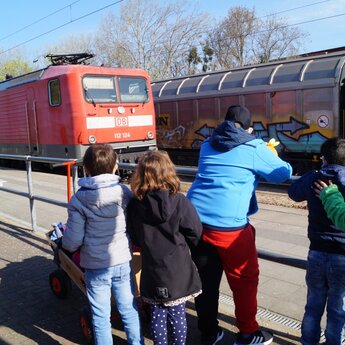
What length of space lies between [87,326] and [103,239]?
785 millimetres

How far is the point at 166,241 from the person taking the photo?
99.5 inches

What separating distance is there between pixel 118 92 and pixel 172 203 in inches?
384

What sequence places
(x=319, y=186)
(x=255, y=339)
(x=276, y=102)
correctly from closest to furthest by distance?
(x=319, y=186), (x=255, y=339), (x=276, y=102)

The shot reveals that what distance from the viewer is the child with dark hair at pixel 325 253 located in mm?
2408

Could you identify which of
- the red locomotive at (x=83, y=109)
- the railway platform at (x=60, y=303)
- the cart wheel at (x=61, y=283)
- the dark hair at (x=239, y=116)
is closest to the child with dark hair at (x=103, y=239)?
the railway platform at (x=60, y=303)

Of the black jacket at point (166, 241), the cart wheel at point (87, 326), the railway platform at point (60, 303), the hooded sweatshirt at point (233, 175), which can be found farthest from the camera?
the railway platform at point (60, 303)

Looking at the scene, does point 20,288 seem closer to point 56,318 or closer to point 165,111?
point 56,318

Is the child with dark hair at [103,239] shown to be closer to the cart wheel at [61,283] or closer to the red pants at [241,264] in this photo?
the red pants at [241,264]

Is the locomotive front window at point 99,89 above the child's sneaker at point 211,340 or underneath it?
above

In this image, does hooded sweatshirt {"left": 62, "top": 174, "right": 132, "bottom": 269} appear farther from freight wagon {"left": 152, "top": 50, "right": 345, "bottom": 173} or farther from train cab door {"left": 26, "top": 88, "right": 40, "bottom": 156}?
train cab door {"left": 26, "top": 88, "right": 40, "bottom": 156}

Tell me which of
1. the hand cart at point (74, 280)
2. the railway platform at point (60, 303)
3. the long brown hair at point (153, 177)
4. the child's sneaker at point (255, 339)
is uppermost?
the long brown hair at point (153, 177)

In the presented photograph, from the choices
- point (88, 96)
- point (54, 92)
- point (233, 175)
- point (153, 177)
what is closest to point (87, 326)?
point (153, 177)

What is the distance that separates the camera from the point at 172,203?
2504 mm

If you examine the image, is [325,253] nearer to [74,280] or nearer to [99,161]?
[99,161]
